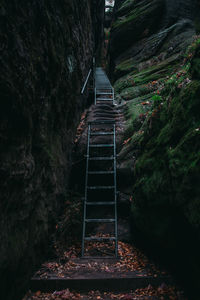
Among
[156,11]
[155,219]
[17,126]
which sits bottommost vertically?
[155,219]

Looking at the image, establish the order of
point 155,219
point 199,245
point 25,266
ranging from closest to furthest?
point 199,245 → point 25,266 → point 155,219

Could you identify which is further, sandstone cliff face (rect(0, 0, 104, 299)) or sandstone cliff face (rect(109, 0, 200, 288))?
sandstone cliff face (rect(109, 0, 200, 288))

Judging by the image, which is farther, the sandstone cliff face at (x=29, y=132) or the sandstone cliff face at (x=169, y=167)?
the sandstone cliff face at (x=169, y=167)

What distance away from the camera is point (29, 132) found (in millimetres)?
3779

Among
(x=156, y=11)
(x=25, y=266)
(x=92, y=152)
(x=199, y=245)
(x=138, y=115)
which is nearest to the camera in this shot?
(x=199, y=245)

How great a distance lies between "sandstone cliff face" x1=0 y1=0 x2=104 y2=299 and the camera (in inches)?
122

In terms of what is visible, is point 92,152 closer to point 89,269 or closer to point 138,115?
point 138,115

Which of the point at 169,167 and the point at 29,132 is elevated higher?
the point at 29,132

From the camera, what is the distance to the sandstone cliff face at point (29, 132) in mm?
3088

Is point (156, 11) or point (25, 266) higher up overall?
point (156, 11)

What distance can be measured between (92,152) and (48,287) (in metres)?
4.24

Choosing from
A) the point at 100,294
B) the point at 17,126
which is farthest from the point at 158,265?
the point at 17,126

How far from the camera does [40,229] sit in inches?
176

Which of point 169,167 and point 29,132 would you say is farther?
point 169,167
